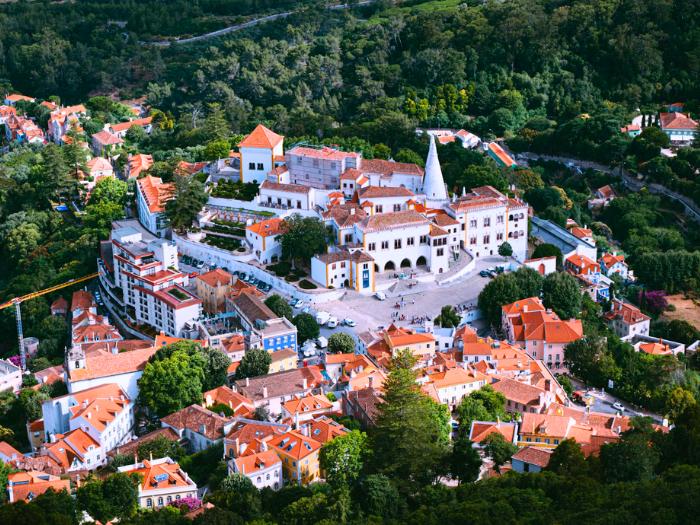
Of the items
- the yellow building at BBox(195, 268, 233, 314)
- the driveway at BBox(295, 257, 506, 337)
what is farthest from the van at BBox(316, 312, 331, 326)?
the yellow building at BBox(195, 268, 233, 314)

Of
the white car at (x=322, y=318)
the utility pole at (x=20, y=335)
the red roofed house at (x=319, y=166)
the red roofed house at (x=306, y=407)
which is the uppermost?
the red roofed house at (x=319, y=166)

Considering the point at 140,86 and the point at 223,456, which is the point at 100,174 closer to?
the point at 140,86

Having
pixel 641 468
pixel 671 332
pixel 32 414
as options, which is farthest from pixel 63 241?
pixel 641 468

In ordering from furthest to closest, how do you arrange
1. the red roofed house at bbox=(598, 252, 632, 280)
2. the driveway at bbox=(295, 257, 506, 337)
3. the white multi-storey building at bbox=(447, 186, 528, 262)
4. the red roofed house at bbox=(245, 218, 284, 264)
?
the red roofed house at bbox=(598, 252, 632, 280) < the white multi-storey building at bbox=(447, 186, 528, 262) < the red roofed house at bbox=(245, 218, 284, 264) < the driveway at bbox=(295, 257, 506, 337)

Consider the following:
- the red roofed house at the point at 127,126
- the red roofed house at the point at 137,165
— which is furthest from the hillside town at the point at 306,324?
the red roofed house at the point at 127,126

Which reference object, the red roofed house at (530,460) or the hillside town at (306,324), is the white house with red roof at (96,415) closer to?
the hillside town at (306,324)

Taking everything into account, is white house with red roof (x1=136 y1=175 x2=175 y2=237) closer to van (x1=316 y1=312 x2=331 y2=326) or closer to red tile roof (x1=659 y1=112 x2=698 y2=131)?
van (x1=316 y1=312 x2=331 y2=326)
